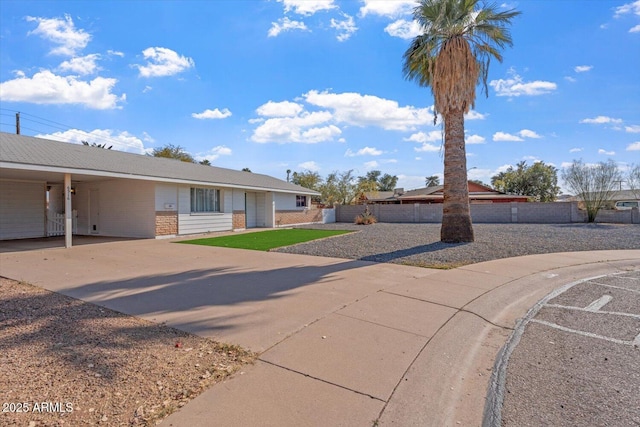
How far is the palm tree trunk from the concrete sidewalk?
3.06 meters

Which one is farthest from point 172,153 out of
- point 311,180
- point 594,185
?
point 594,185

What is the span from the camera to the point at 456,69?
501 inches

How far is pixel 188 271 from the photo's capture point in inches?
328

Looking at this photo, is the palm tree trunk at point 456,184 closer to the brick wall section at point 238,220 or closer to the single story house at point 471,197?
the brick wall section at point 238,220

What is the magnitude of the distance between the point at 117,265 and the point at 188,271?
233 centimetres

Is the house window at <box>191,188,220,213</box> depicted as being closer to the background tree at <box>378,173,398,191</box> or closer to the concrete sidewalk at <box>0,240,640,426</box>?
the concrete sidewalk at <box>0,240,640,426</box>

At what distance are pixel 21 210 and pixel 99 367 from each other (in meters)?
18.1

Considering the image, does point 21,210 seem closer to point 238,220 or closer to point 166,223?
point 166,223

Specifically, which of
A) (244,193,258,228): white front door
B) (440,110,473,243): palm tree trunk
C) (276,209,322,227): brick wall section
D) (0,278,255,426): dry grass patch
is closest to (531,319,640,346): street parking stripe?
(0,278,255,426): dry grass patch

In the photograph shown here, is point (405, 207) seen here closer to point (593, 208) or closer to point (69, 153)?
point (593, 208)

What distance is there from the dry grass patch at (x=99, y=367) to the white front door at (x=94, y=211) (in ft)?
49.9

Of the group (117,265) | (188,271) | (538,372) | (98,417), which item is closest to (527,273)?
(538,372)

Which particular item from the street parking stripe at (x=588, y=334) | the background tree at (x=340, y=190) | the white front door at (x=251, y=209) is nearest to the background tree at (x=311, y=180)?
the background tree at (x=340, y=190)

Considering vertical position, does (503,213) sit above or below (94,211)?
below
